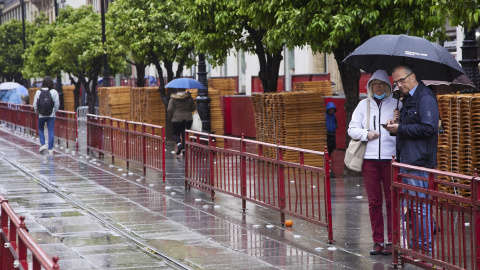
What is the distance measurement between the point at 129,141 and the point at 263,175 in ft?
23.2

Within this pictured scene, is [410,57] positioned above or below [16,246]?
above

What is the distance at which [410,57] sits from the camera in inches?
351

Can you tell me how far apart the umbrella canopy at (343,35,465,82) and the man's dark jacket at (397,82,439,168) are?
47 cm

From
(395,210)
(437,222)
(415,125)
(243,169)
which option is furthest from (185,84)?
(437,222)

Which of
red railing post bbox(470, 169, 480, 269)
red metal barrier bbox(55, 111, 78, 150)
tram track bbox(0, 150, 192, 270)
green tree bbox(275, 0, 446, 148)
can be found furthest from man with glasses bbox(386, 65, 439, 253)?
red metal barrier bbox(55, 111, 78, 150)

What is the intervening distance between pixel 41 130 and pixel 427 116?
1679 cm

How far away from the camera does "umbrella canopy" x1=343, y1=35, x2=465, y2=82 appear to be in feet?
28.3

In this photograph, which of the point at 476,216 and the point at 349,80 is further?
the point at 349,80

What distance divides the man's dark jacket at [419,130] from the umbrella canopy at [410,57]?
47cm

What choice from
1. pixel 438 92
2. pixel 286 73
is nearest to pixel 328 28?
pixel 438 92

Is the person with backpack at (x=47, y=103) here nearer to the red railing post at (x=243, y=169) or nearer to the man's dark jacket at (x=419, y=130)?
the red railing post at (x=243, y=169)

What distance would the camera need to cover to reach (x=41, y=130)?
23281 millimetres

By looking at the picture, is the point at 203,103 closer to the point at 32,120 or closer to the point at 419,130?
the point at 32,120

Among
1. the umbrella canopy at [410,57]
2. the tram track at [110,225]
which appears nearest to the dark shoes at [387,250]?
the umbrella canopy at [410,57]
